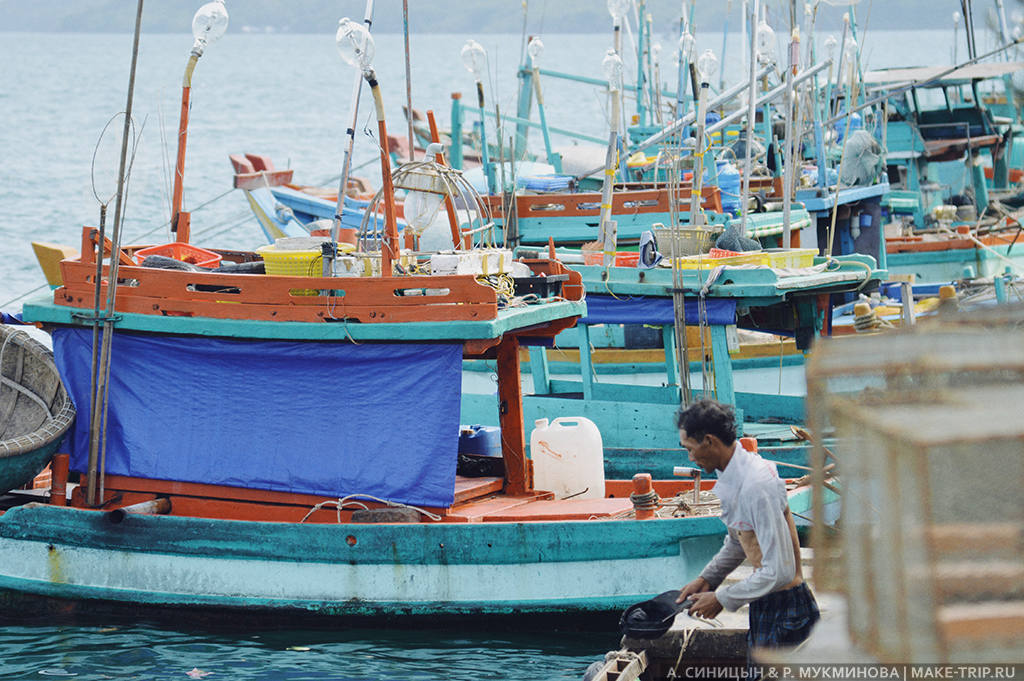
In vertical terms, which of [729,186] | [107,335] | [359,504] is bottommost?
[359,504]

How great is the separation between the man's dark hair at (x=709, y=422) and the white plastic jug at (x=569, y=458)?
3.99 metres

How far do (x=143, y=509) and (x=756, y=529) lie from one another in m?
4.94

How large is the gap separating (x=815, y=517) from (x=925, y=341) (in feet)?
2.56

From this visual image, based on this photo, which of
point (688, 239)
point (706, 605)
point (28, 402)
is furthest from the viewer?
point (688, 239)

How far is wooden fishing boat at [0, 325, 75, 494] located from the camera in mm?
8070

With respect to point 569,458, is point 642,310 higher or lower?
higher

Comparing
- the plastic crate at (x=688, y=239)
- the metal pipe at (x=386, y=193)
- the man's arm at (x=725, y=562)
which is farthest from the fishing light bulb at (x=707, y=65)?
the man's arm at (x=725, y=562)

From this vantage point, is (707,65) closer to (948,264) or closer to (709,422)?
(948,264)

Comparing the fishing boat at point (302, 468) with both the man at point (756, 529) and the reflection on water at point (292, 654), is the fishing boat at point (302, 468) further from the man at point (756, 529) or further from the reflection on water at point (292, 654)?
the man at point (756, 529)

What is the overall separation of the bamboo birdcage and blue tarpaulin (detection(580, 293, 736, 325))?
20.0 feet

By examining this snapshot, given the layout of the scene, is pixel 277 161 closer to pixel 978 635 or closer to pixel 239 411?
pixel 239 411

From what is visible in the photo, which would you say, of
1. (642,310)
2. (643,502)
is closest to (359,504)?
(643,502)

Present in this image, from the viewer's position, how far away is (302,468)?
320 inches

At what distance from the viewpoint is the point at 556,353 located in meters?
14.6
